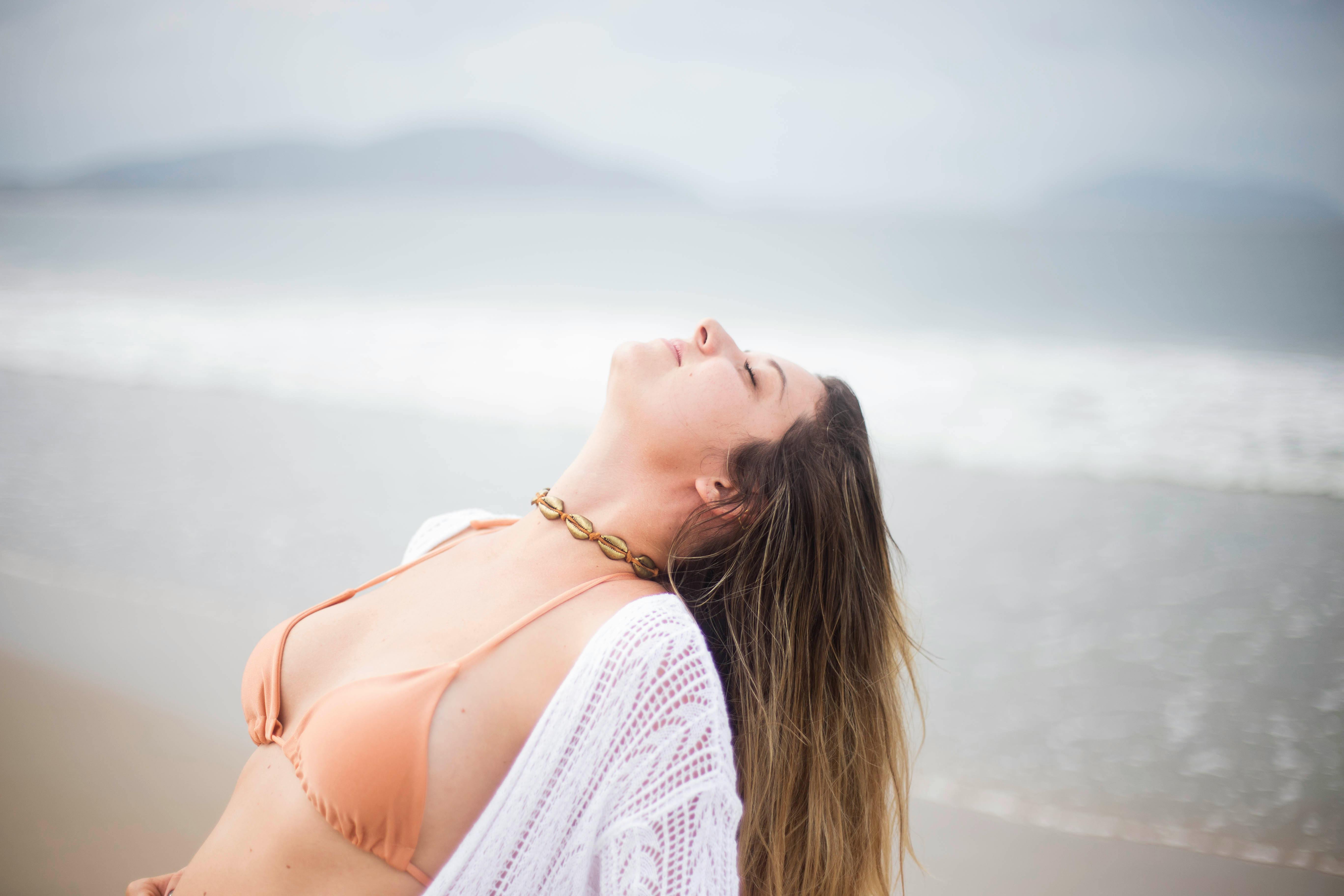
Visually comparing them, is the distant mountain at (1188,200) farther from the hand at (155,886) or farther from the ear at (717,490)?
the hand at (155,886)

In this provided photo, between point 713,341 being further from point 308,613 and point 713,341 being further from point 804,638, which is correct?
point 308,613

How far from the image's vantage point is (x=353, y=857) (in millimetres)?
1068

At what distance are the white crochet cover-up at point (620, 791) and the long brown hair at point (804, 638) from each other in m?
0.29

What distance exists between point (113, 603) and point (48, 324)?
534 cm

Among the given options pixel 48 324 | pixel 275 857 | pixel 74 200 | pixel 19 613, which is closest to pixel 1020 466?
pixel 275 857

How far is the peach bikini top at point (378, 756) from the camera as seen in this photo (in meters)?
1.02

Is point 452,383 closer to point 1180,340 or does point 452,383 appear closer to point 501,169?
point 501,169

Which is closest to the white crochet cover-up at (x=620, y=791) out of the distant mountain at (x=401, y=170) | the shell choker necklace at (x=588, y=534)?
the shell choker necklace at (x=588, y=534)

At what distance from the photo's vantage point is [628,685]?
106cm

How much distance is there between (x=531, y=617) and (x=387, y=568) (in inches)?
108

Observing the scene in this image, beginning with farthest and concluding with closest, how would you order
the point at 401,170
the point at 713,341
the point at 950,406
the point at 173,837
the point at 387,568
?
the point at 401,170 → the point at 950,406 → the point at 387,568 → the point at 173,837 → the point at 713,341

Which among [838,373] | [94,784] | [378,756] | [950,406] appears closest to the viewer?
[378,756]

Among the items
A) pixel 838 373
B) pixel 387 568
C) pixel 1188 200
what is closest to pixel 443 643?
pixel 387 568

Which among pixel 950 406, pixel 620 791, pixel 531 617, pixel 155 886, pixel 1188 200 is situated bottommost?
pixel 155 886
